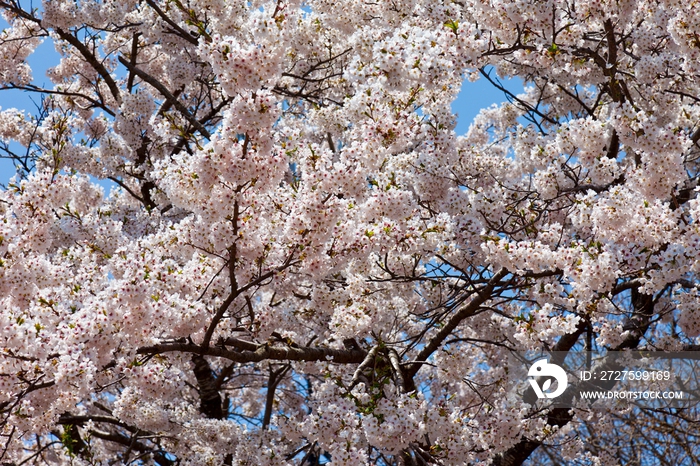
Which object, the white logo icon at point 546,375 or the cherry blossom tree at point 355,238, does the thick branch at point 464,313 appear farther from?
the white logo icon at point 546,375

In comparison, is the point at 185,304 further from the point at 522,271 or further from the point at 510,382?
the point at 510,382

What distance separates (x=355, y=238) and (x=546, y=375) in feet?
11.9

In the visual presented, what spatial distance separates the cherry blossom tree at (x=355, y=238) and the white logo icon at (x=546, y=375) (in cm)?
→ 29

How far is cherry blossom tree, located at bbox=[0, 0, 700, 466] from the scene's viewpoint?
14.6ft

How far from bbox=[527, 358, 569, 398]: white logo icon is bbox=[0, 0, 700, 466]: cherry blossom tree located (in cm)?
29

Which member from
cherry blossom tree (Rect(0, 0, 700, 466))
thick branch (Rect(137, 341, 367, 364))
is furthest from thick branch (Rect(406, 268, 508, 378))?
thick branch (Rect(137, 341, 367, 364))

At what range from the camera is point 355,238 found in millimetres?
5395

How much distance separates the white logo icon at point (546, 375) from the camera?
7691 millimetres

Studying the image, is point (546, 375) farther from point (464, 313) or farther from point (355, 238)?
point (355, 238)

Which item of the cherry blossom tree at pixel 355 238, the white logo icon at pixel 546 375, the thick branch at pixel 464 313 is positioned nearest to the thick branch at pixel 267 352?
the cherry blossom tree at pixel 355 238

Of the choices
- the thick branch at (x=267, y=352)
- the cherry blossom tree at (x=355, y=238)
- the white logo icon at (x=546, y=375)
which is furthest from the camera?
the white logo icon at (x=546, y=375)

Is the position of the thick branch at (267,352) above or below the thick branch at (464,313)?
below

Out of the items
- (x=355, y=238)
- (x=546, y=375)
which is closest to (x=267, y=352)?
(x=355, y=238)

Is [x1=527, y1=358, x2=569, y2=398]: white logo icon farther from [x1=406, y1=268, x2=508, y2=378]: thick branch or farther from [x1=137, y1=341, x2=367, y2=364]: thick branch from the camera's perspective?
[x1=137, y1=341, x2=367, y2=364]: thick branch
